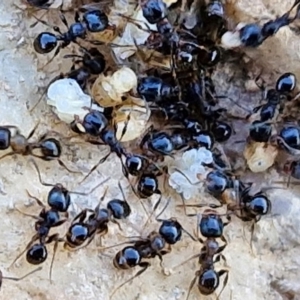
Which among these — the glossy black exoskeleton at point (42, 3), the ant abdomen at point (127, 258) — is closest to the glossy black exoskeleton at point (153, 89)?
the glossy black exoskeleton at point (42, 3)

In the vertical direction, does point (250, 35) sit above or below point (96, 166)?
above

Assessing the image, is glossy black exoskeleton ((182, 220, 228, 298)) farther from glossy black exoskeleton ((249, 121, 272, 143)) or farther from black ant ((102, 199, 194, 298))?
glossy black exoskeleton ((249, 121, 272, 143))

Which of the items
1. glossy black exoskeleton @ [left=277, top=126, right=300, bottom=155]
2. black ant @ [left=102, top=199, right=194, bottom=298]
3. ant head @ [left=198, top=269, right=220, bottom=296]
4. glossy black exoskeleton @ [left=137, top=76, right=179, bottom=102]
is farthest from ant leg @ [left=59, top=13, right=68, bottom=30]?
ant head @ [left=198, top=269, right=220, bottom=296]

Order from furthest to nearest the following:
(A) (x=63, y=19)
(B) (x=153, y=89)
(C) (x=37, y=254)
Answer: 1. (A) (x=63, y=19)
2. (B) (x=153, y=89)
3. (C) (x=37, y=254)

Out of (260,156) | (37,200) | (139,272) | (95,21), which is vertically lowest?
(139,272)

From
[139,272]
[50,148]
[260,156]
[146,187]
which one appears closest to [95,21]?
[50,148]

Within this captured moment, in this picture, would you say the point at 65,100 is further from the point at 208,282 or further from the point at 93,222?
the point at 208,282

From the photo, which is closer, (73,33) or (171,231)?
(171,231)
